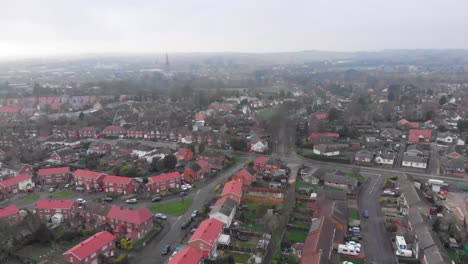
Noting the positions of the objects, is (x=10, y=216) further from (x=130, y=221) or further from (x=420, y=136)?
(x=420, y=136)

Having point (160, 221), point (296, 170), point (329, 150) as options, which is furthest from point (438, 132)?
point (160, 221)

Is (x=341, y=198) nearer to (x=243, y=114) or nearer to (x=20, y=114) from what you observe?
(x=243, y=114)

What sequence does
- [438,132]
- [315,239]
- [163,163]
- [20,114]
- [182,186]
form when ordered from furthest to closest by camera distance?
[20,114]
[438,132]
[163,163]
[182,186]
[315,239]

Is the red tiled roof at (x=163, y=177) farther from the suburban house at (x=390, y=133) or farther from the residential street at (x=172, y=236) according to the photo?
the suburban house at (x=390, y=133)

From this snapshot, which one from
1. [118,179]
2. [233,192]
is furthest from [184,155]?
[233,192]

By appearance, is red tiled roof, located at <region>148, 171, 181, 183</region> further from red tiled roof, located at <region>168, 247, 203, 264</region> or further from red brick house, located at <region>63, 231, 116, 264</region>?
red tiled roof, located at <region>168, 247, 203, 264</region>

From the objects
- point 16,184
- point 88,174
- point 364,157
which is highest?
point 88,174

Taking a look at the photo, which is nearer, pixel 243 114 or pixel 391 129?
pixel 391 129
